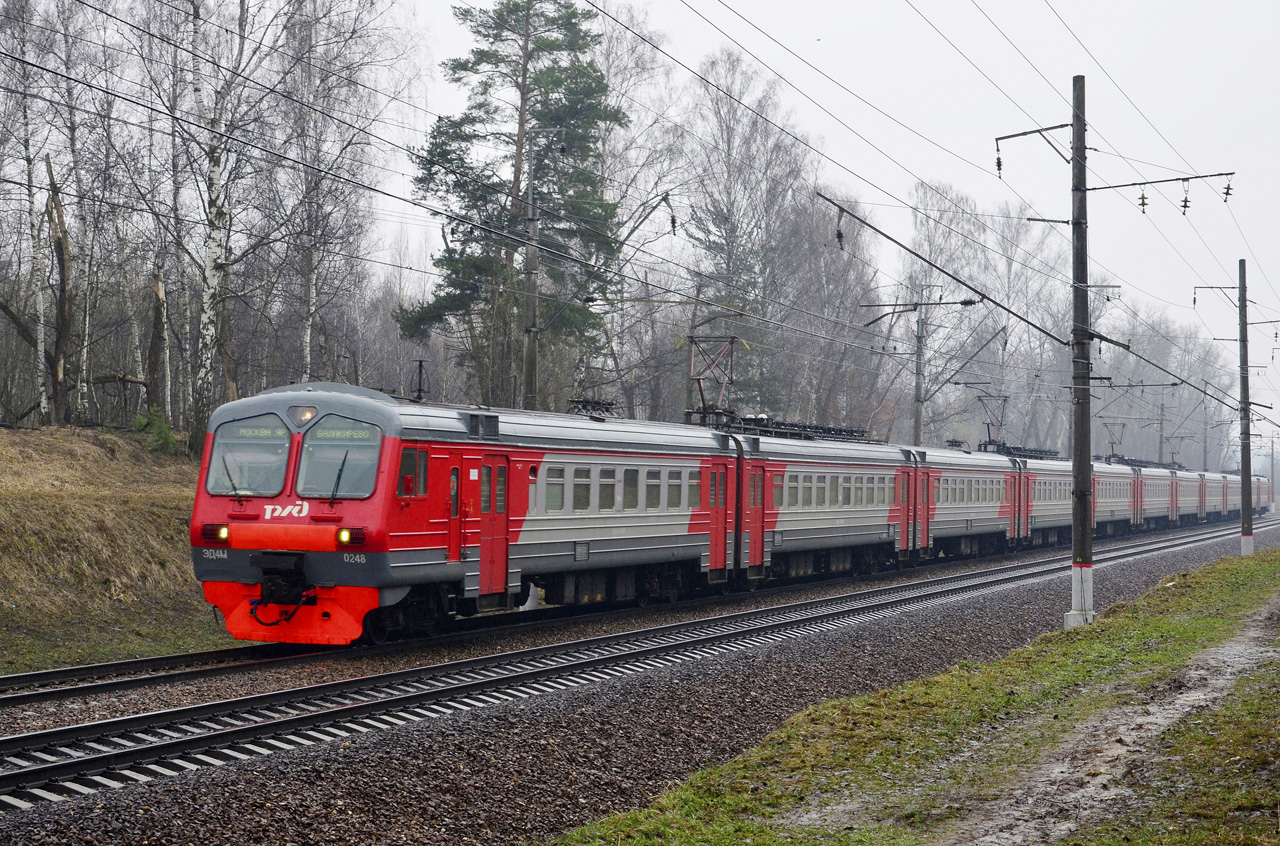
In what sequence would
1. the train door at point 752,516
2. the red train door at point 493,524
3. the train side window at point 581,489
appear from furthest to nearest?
1. the train door at point 752,516
2. the train side window at point 581,489
3. the red train door at point 493,524

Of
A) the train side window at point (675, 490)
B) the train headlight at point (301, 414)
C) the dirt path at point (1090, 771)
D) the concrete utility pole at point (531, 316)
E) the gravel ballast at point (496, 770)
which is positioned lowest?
the gravel ballast at point (496, 770)

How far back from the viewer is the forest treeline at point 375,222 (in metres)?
24.1

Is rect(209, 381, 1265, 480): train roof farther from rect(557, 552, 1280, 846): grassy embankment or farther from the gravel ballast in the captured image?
rect(557, 552, 1280, 846): grassy embankment

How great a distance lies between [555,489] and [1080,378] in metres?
8.07

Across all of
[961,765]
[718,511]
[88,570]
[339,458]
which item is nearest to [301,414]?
[339,458]

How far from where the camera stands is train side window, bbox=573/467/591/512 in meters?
16.4

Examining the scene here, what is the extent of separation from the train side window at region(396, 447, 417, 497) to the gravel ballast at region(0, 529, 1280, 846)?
3.27 meters

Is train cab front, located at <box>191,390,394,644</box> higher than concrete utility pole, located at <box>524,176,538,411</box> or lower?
lower

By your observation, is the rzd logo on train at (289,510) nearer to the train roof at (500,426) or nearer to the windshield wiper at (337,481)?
the windshield wiper at (337,481)

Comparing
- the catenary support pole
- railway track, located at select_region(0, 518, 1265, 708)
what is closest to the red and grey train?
railway track, located at select_region(0, 518, 1265, 708)

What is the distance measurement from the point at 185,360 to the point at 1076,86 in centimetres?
2656

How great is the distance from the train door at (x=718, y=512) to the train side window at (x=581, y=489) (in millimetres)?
3666

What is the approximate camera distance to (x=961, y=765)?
27.4 ft

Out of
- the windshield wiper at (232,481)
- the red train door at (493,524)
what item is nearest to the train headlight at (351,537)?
the windshield wiper at (232,481)
